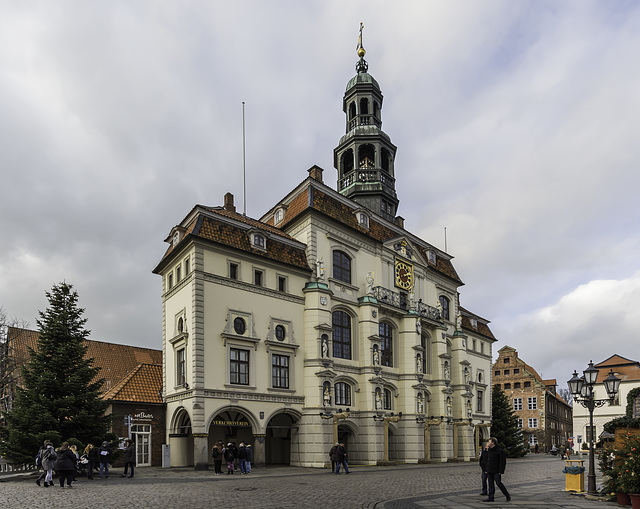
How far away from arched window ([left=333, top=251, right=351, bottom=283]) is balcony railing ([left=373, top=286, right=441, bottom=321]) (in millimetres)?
2484

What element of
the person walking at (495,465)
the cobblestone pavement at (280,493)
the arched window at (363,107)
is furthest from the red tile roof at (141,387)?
the arched window at (363,107)

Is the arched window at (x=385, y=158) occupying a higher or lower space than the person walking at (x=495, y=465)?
higher

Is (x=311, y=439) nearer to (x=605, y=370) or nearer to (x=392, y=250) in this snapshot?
(x=392, y=250)

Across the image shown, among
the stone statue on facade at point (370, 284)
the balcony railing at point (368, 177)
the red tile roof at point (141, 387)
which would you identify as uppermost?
the balcony railing at point (368, 177)

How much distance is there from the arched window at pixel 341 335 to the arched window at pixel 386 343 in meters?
3.24

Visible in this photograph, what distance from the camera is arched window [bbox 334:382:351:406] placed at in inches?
1471

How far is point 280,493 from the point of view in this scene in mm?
19109

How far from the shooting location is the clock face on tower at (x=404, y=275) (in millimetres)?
44656

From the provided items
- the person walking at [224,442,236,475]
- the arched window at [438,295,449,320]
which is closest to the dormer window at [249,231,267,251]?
the person walking at [224,442,236,475]

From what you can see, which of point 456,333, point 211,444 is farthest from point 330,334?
point 456,333

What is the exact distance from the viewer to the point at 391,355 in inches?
1689

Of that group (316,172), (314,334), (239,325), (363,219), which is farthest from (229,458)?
(316,172)

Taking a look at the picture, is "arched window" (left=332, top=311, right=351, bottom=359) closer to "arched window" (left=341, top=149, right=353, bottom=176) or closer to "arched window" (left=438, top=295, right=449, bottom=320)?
"arched window" (left=438, top=295, right=449, bottom=320)

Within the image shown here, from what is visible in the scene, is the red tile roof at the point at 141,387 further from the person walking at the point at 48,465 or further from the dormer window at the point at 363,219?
the dormer window at the point at 363,219
